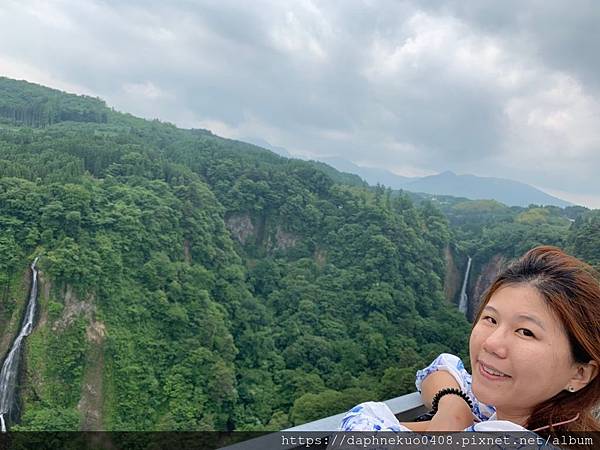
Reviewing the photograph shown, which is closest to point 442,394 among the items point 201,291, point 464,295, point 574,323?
point 574,323

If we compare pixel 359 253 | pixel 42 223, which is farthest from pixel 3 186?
pixel 359 253

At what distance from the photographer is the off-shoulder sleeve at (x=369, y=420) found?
0.85 meters

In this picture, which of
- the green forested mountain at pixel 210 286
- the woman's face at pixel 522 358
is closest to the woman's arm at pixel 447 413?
the woman's face at pixel 522 358

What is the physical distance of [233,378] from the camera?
16047 mm

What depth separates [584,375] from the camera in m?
0.89

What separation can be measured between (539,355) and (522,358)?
3cm

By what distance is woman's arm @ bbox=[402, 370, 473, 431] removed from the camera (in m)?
1.01

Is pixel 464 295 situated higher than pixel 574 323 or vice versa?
pixel 574 323

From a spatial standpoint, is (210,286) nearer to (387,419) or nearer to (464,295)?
(464,295)

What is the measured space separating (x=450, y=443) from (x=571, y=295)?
373mm

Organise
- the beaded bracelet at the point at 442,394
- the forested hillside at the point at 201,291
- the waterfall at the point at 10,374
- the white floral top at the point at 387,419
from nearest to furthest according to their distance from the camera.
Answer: the white floral top at the point at 387,419, the beaded bracelet at the point at 442,394, the waterfall at the point at 10,374, the forested hillside at the point at 201,291

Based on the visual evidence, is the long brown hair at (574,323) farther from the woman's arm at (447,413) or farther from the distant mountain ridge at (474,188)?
the distant mountain ridge at (474,188)

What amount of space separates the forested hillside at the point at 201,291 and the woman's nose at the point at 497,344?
40.4 ft

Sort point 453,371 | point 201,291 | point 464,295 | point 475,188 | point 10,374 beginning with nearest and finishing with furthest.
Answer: point 453,371
point 10,374
point 201,291
point 464,295
point 475,188
